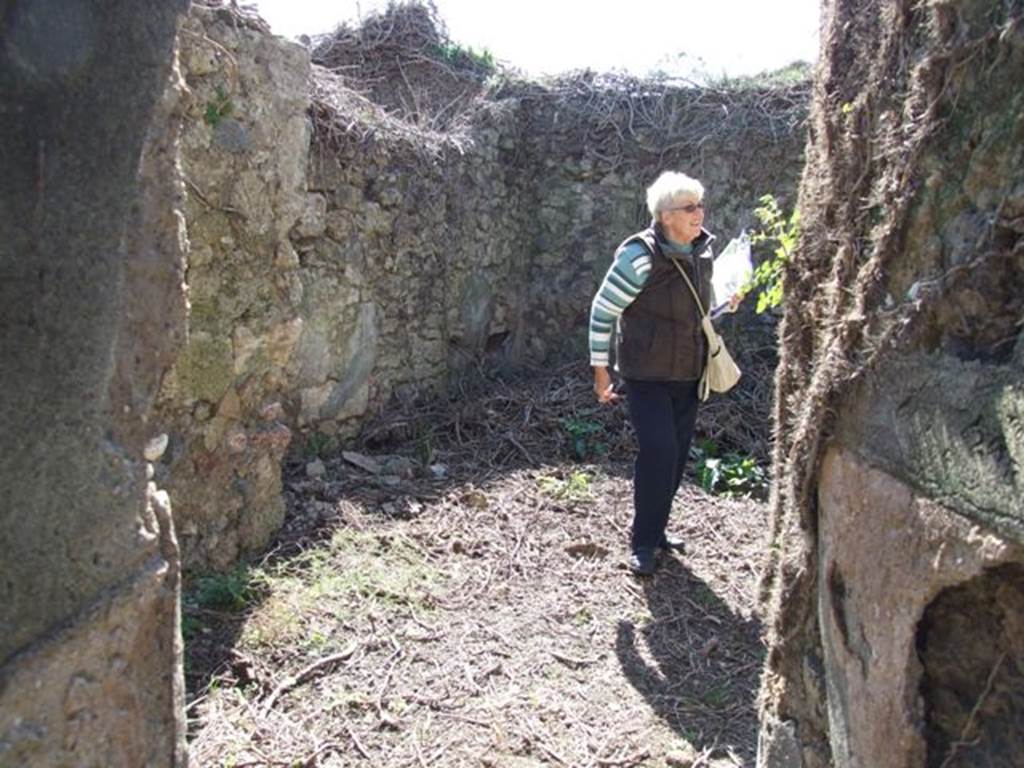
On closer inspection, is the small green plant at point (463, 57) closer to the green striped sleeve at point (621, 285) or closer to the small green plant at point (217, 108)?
the small green plant at point (217, 108)

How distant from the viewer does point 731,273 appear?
4.17 meters

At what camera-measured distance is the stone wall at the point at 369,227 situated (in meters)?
3.61

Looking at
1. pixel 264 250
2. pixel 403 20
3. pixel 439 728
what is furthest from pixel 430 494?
pixel 403 20

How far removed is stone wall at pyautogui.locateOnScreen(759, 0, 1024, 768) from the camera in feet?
4.67

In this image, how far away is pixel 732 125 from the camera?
23.2 feet

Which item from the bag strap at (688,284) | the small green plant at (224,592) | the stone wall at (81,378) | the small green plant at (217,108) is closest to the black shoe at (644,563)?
the bag strap at (688,284)

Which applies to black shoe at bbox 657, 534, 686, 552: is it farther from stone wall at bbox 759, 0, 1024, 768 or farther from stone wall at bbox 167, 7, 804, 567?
stone wall at bbox 759, 0, 1024, 768

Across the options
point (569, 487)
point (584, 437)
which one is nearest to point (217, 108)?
point (569, 487)

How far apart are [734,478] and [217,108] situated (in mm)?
3489

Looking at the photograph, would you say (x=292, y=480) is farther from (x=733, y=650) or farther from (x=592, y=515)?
(x=733, y=650)

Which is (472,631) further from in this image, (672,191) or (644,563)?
(672,191)

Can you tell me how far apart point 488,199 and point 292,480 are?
2990 millimetres

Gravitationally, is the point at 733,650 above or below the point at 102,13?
below

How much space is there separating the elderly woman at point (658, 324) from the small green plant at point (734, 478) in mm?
1407
